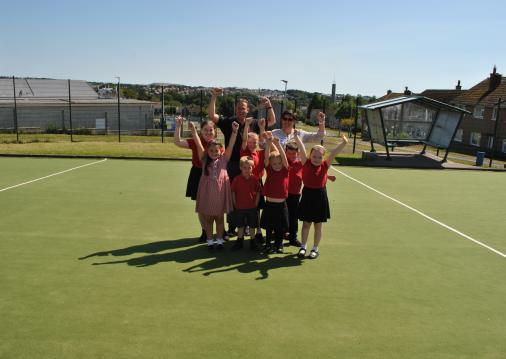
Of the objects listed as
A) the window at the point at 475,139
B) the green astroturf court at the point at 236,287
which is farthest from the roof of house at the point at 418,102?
the window at the point at 475,139

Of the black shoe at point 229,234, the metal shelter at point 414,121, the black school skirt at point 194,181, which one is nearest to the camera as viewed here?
the black school skirt at point 194,181

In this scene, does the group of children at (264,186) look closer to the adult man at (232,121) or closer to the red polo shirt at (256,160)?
the red polo shirt at (256,160)

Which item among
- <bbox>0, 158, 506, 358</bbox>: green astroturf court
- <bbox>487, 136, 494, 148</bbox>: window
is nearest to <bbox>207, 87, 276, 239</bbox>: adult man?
<bbox>0, 158, 506, 358</bbox>: green astroturf court

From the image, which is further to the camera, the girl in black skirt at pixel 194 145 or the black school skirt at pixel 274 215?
the girl in black skirt at pixel 194 145

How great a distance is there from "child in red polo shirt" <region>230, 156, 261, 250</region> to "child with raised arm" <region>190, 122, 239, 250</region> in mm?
106

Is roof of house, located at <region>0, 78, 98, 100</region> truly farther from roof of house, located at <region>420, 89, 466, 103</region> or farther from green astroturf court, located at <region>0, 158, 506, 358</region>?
green astroturf court, located at <region>0, 158, 506, 358</region>

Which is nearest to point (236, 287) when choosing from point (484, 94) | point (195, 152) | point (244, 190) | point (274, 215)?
point (274, 215)

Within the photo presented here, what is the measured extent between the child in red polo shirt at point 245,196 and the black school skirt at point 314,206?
60 centimetres

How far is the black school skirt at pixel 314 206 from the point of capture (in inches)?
217

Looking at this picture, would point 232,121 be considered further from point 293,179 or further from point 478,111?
point 478,111

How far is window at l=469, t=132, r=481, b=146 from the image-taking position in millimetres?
39281

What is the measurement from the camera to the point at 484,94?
39625 millimetres

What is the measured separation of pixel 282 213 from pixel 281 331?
2.08m

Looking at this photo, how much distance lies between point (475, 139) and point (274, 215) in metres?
39.5
